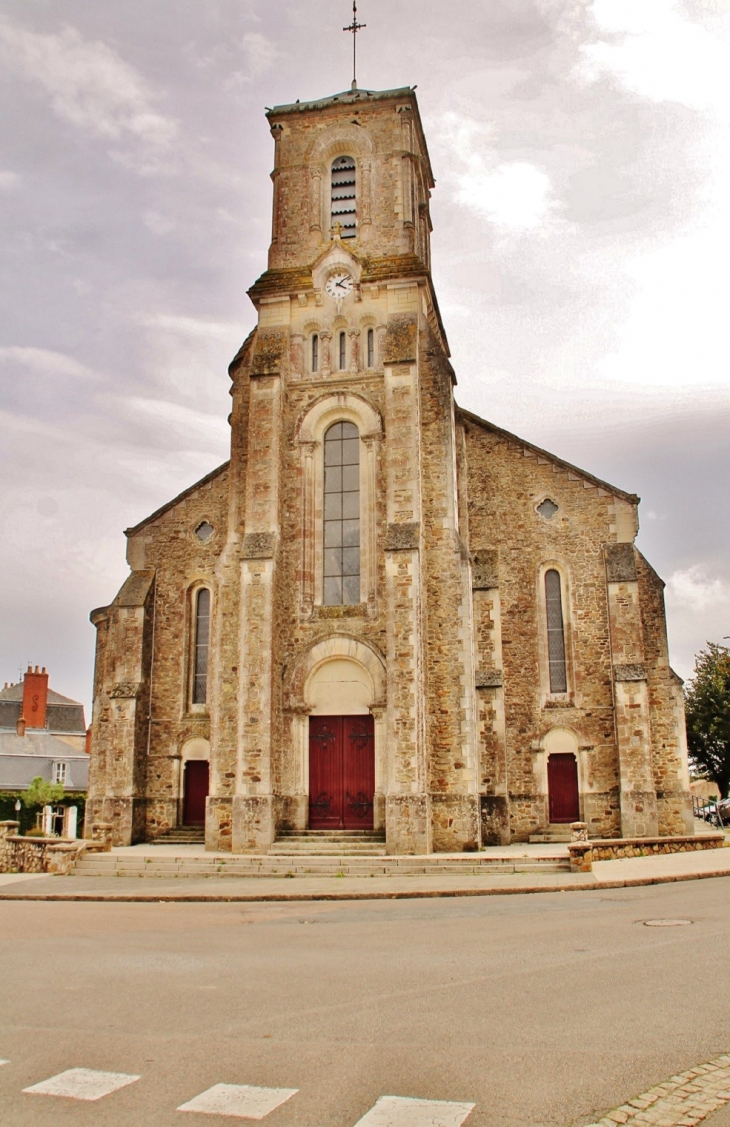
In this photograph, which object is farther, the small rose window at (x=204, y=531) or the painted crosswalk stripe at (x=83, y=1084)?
the small rose window at (x=204, y=531)

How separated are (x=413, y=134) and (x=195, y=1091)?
84.0 ft

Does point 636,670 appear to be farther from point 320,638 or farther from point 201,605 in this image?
point 201,605

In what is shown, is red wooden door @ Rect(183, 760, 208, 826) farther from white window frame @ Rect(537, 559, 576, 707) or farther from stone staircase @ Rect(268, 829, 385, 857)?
white window frame @ Rect(537, 559, 576, 707)

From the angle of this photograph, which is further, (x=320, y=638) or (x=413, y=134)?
(x=413, y=134)

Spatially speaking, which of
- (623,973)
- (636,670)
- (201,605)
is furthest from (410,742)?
(623,973)

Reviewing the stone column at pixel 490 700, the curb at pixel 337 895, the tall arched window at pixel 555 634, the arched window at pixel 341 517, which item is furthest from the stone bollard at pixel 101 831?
the tall arched window at pixel 555 634

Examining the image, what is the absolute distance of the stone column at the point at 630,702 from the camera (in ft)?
72.7

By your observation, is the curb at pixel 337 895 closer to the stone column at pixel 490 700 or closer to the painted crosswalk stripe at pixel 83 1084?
the stone column at pixel 490 700

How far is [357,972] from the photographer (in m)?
8.46

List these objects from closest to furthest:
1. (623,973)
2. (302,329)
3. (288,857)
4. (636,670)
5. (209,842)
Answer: (623,973) → (288,857) → (209,842) → (636,670) → (302,329)

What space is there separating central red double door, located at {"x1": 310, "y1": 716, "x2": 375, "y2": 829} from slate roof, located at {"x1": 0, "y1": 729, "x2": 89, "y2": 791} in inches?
1014

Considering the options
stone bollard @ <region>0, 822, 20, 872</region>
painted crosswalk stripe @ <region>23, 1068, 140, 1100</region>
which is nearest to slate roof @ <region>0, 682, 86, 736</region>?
stone bollard @ <region>0, 822, 20, 872</region>

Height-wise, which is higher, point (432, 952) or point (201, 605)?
point (201, 605)

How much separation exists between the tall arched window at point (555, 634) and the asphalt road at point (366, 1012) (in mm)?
12374
